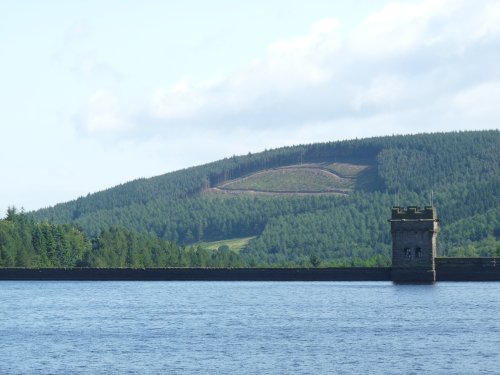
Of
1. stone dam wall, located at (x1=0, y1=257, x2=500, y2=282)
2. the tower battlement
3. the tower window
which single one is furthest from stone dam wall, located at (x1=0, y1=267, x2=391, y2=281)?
the tower battlement

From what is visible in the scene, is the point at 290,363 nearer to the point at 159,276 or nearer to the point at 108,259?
the point at 159,276

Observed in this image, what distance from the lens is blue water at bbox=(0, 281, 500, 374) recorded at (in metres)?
66.6

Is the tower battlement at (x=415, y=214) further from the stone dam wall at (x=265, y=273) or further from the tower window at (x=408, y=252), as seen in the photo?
the stone dam wall at (x=265, y=273)

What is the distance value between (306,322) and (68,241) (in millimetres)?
105745

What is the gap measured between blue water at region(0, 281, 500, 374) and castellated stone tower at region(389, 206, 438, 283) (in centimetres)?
225

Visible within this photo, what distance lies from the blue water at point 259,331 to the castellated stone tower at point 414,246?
7.39 ft

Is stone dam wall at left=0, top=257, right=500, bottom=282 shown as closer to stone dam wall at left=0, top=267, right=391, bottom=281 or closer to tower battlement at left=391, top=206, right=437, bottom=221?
stone dam wall at left=0, top=267, right=391, bottom=281

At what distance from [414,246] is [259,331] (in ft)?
143

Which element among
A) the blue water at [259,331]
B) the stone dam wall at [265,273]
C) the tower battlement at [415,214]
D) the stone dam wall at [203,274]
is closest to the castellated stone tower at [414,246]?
the tower battlement at [415,214]

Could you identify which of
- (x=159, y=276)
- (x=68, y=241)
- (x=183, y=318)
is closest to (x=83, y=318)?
(x=183, y=318)

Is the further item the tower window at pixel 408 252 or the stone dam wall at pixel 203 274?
the stone dam wall at pixel 203 274

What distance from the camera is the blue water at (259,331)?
66.6 metres

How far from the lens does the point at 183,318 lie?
94.1 metres

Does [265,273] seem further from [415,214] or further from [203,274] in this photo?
[415,214]
